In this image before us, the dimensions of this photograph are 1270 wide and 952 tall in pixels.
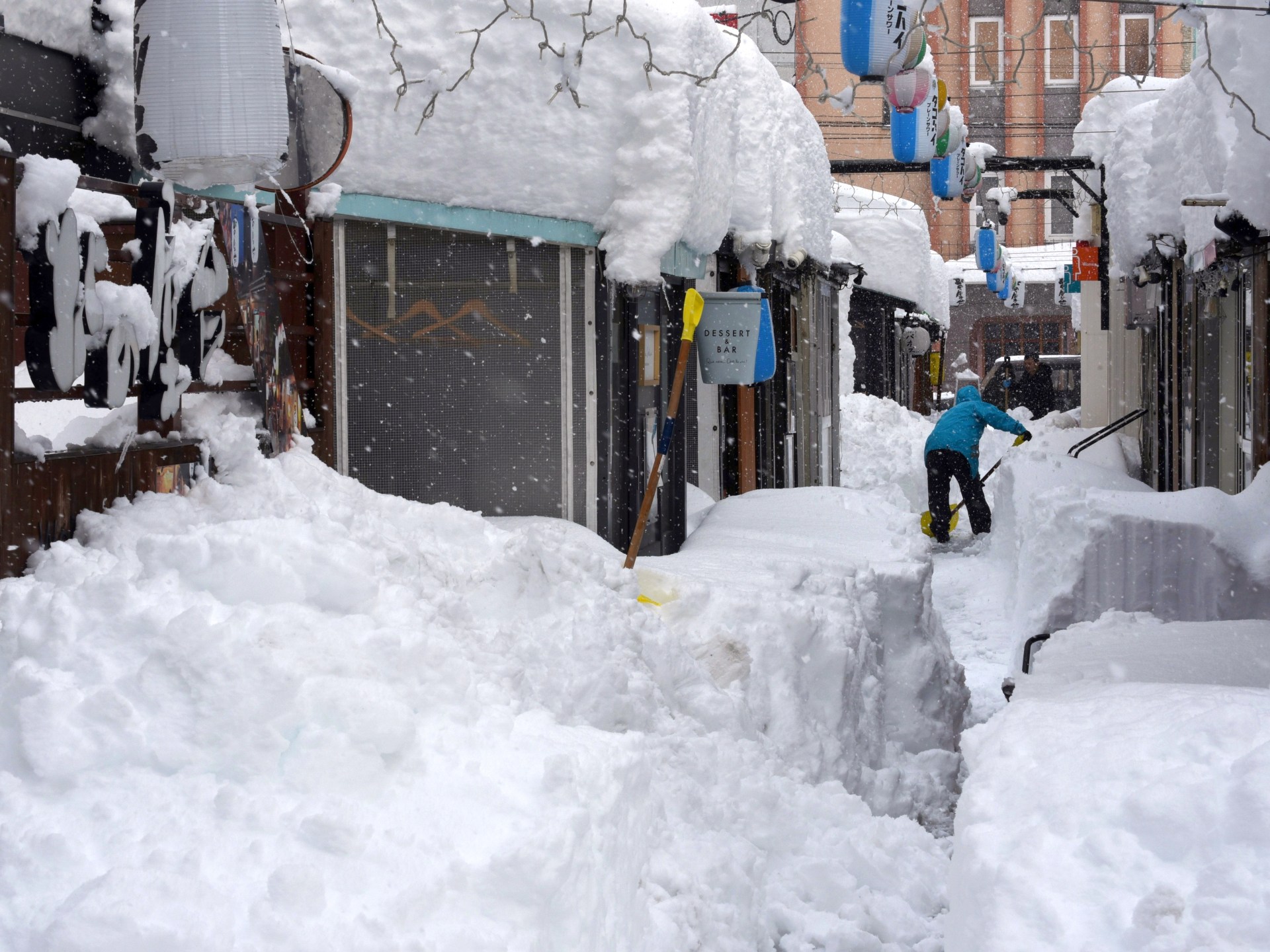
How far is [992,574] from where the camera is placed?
1297 centimetres

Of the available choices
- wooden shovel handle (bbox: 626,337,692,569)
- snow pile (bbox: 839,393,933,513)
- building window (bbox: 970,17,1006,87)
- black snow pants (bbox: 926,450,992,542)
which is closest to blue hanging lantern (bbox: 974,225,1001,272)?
snow pile (bbox: 839,393,933,513)

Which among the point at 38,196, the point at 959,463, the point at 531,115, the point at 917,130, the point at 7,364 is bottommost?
the point at 959,463

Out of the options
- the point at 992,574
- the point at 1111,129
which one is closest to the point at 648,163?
the point at 992,574

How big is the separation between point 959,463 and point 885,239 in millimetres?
10638

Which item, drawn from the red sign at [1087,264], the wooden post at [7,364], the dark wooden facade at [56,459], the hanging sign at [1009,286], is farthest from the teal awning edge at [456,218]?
the hanging sign at [1009,286]

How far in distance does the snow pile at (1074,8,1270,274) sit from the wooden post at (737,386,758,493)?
3.97 m

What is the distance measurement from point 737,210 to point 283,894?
805 cm

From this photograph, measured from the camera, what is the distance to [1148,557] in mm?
8477

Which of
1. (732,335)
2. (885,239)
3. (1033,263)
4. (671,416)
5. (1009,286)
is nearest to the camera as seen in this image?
(671,416)

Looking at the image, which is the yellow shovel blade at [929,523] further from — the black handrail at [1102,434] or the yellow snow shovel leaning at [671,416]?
the yellow snow shovel leaning at [671,416]

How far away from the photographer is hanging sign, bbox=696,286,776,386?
9.55 m

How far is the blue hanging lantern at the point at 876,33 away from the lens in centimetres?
729

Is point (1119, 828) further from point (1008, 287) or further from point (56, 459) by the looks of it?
point (1008, 287)

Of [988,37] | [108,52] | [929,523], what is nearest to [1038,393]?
[929,523]
